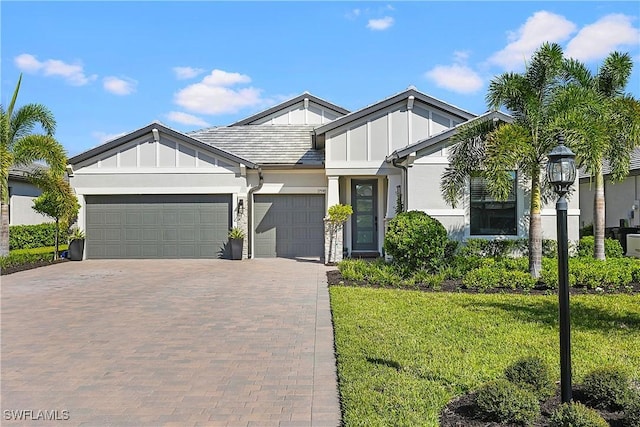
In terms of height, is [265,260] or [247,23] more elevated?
[247,23]

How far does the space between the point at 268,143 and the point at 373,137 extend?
4.77m

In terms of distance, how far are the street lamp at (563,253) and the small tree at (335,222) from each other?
11.7 meters

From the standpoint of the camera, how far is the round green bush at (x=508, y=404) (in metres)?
3.90

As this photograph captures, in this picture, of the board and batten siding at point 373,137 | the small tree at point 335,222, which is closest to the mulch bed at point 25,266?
the small tree at point 335,222

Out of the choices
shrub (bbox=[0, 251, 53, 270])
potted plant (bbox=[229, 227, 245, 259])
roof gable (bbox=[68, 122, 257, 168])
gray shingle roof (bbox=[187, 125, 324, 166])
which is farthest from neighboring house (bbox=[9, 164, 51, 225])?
potted plant (bbox=[229, 227, 245, 259])

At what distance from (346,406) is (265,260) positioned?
13.2 m

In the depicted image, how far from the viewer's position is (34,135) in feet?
53.5

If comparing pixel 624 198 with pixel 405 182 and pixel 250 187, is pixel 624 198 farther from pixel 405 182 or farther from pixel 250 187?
pixel 250 187

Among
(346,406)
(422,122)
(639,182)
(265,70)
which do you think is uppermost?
(265,70)

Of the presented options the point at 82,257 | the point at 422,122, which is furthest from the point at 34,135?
the point at 422,122

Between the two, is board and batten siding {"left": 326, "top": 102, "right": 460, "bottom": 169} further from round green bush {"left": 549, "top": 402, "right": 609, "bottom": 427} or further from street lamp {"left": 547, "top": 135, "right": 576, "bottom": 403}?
round green bush {"left": 549, "top": 402, "right": 609, "bottom": 427}

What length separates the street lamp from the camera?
13.4 feet

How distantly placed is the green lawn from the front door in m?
8.11

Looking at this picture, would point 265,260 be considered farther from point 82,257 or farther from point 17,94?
point 17,94
